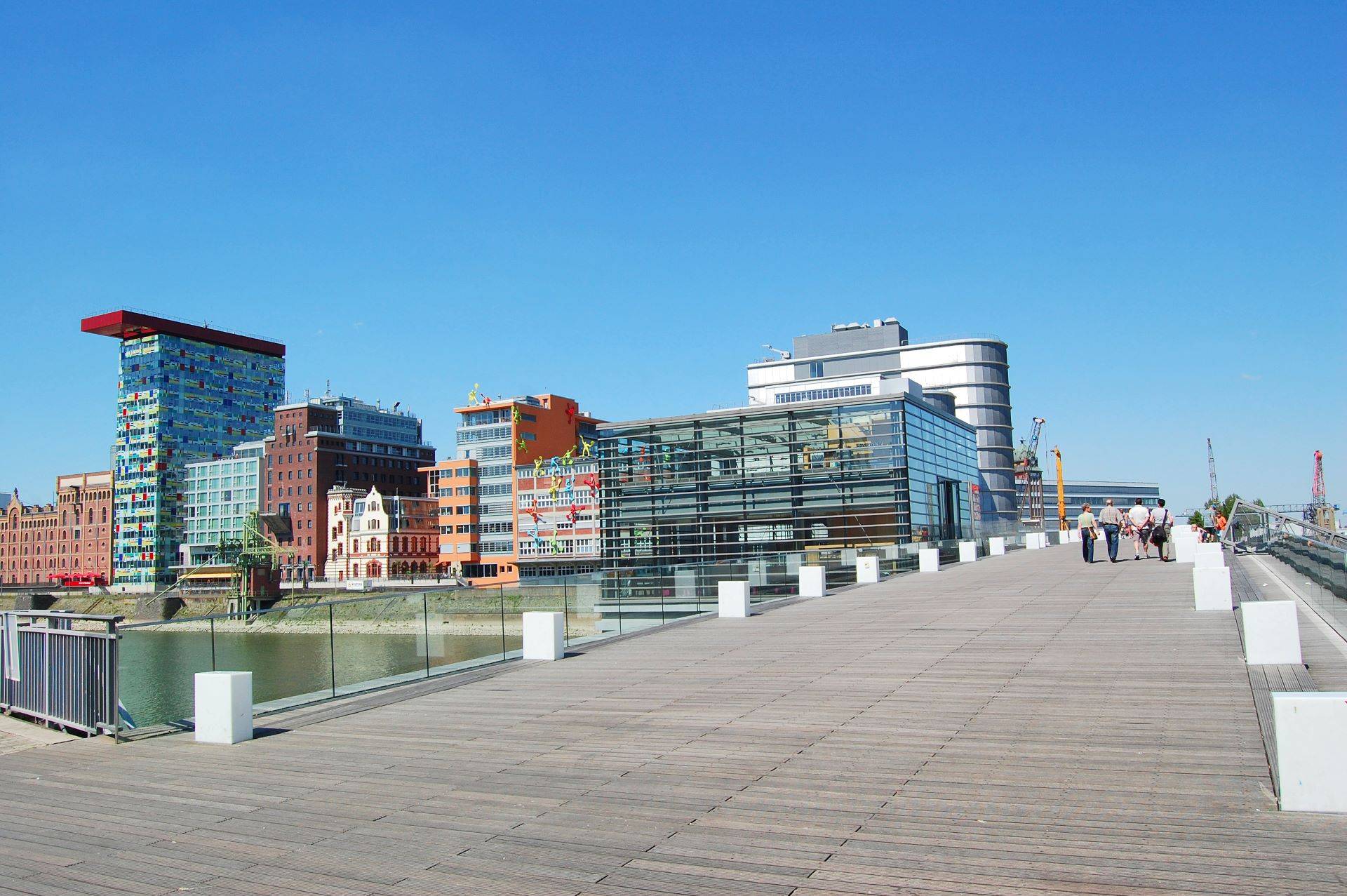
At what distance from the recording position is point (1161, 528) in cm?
2550

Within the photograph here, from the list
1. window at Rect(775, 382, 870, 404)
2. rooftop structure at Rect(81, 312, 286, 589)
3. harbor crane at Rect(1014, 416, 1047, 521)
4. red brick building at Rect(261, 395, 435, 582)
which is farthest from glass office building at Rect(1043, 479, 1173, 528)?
rooftop structure at Rect(81, 312, 286, 589)

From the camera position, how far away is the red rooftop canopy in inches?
6122

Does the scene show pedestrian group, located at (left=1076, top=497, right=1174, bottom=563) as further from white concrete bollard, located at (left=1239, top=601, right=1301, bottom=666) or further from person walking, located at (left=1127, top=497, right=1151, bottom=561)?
white concrete bollard, located at (left=1239, top=601, right=1301, bottom=666)

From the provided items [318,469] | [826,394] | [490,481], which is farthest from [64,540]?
[826,394]

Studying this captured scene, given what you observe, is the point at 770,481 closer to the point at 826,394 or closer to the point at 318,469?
the point at 826,394

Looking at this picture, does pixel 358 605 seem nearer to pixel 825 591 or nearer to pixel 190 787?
pixel 190 787

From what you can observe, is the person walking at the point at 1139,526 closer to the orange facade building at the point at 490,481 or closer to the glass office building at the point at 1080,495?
the orange facade building at the point at 490,481

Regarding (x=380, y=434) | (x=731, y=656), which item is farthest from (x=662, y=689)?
(x=380, y=434)

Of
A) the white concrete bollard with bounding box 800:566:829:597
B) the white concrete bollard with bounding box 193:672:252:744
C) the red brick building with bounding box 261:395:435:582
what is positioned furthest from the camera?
the red brick building with bounding box 261:395:435:582

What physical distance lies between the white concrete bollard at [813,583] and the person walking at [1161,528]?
31.0 feet

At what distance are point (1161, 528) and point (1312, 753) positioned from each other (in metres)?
21.9

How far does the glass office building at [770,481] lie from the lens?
5828 cm

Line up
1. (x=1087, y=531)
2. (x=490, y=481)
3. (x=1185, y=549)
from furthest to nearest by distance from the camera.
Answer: (x=490, y=481), (x=1087, y=531), (x=1185, y=549)

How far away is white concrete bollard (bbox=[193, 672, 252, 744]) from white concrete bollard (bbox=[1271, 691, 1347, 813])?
28.3 feet
